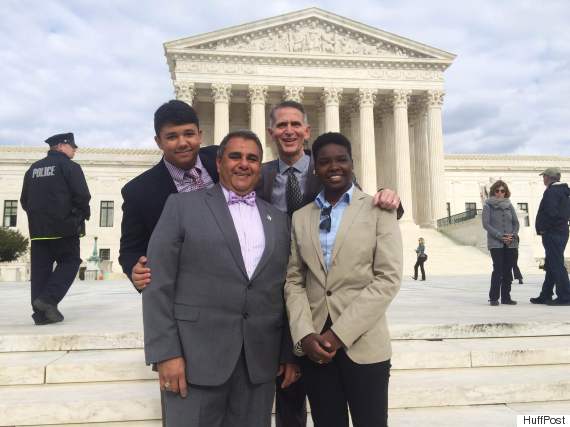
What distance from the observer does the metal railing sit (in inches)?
1298

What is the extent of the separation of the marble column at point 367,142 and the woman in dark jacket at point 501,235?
2957 cm

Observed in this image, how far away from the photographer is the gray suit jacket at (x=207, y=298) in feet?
8.43

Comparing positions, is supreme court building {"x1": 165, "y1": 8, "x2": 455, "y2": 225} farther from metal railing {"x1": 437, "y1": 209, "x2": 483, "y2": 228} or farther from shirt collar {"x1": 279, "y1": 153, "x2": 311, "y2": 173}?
shirt collar {"x1": 279, "y1": 153, "x2": 311, "y2": 173}

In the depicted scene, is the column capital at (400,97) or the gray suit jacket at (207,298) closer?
the gray suit jacket at (207,298)

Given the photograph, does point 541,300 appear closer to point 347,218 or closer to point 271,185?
point 271,185

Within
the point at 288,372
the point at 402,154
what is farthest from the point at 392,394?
the point at 402,154

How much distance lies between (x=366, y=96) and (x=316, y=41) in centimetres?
671

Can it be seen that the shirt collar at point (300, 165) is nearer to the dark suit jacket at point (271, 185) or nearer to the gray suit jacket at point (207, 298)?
the dark suit jacket at point (271, 185)

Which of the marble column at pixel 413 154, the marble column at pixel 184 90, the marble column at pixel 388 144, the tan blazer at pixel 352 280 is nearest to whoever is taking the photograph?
the tan blazer at pixel 352 280

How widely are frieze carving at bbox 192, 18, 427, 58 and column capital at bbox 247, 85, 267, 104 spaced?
3441 millimetres

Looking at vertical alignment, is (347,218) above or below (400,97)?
below

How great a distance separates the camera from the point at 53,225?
6215 mm

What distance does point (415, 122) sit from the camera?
145ft

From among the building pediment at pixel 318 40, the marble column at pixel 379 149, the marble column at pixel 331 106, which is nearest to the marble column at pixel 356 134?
the marble column at pixel 331 106
